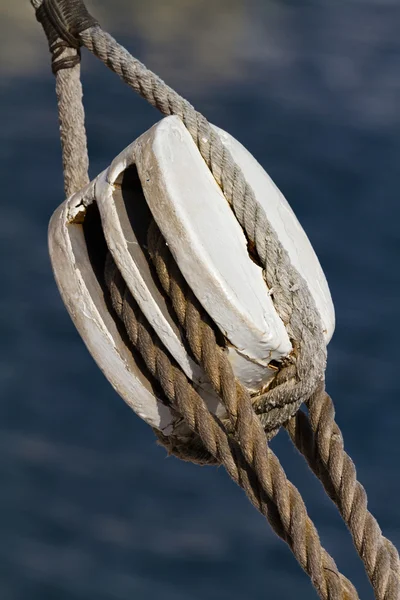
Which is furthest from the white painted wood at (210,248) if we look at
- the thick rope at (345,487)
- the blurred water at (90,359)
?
the blurred water at (90,359)

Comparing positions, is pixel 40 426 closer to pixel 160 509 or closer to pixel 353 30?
pixel 160 509

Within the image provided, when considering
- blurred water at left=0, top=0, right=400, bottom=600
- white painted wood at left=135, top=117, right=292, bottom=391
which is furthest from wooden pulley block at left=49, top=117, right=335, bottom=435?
blurred water at left=0, top=0, right=400, bottom=600

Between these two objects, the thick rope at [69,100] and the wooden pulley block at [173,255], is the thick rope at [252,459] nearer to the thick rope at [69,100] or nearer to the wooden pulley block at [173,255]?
the wooden pulley block at [173,255]

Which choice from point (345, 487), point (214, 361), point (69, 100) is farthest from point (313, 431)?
point (69, 100)

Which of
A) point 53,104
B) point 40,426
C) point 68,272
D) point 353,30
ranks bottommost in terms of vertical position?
point 40,426

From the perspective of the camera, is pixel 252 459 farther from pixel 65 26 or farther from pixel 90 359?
pixel 90 359

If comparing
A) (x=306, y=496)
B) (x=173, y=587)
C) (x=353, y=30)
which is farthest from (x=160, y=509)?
(x=353, y=30)
